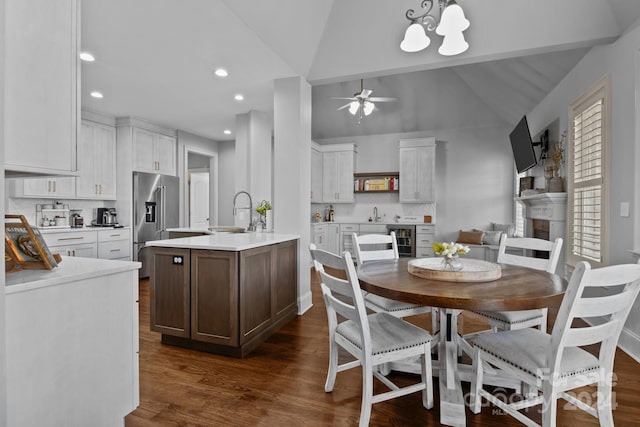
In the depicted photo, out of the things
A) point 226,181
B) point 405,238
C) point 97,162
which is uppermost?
point 97,162

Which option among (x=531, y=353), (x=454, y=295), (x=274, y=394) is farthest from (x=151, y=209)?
(x=531, y=353)

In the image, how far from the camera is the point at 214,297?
8.52ft

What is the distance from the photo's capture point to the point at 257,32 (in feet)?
9.13

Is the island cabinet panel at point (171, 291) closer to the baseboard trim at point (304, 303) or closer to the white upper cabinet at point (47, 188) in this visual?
the baseboard trim at point (304, 303)

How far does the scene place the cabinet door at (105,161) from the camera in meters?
4.86

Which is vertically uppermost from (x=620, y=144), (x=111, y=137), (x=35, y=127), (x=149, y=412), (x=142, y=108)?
(x=142, y=108)

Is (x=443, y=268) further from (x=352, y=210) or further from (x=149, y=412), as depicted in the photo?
(x=352, y=210)

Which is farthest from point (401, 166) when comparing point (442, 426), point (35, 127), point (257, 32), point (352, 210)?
point (35, 127)

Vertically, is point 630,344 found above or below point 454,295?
below

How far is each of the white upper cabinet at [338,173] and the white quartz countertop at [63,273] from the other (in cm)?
592

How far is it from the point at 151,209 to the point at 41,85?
4.57 metres

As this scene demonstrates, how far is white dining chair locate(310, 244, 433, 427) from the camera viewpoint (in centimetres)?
164

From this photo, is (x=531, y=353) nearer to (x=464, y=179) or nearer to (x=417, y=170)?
(x=417, y=170)

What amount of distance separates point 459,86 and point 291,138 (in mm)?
4120
